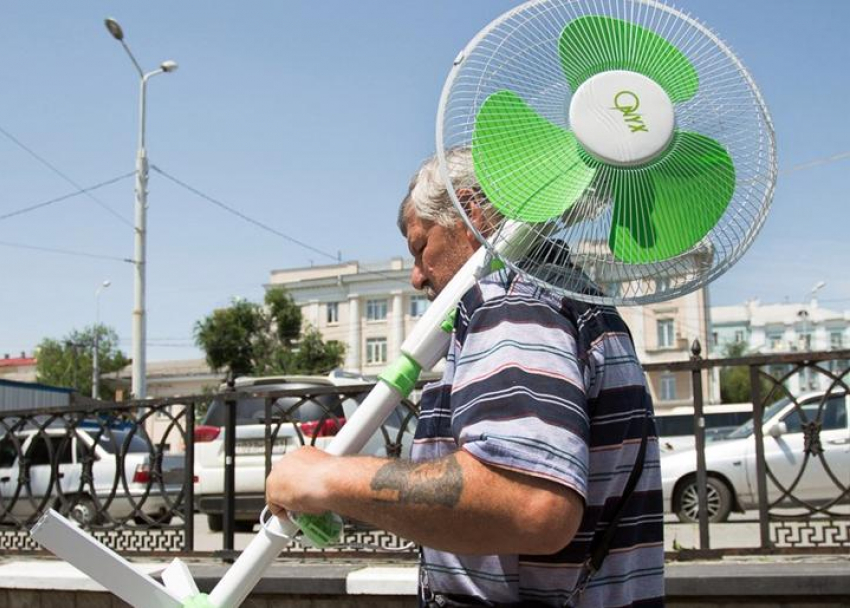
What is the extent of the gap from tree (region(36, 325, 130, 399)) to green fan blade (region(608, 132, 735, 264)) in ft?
211

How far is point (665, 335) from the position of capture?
6238cm

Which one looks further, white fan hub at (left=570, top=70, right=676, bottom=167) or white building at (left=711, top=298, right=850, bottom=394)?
white building at (left=711, top=298, right=850, bottom=394)

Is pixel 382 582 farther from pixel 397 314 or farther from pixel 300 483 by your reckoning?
pixel 397 314

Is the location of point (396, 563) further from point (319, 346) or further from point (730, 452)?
point (319, 346)

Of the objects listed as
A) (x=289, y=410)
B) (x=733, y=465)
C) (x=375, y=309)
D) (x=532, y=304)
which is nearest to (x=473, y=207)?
(x=532, y=304)

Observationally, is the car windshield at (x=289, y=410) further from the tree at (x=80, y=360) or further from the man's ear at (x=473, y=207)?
the tree at (x=80, y=360)

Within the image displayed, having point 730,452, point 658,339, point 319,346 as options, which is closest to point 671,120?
point 730,452

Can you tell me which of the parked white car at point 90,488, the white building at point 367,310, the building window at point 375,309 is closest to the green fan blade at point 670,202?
the parked white car at point 90,488

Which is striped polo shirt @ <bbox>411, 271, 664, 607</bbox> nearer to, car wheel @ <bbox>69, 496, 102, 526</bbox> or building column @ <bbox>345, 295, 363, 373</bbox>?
car wheel @ <bbox>69, 496, 102, 526</bbox>

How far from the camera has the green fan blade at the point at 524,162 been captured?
5.88 ft

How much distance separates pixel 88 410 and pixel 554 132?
442 cm

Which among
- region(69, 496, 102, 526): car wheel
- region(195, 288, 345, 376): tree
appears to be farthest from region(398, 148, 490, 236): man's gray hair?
region(195, 288, 345, 376): tree

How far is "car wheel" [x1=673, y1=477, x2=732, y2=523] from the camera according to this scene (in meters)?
10.0

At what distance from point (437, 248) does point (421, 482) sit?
599mm
